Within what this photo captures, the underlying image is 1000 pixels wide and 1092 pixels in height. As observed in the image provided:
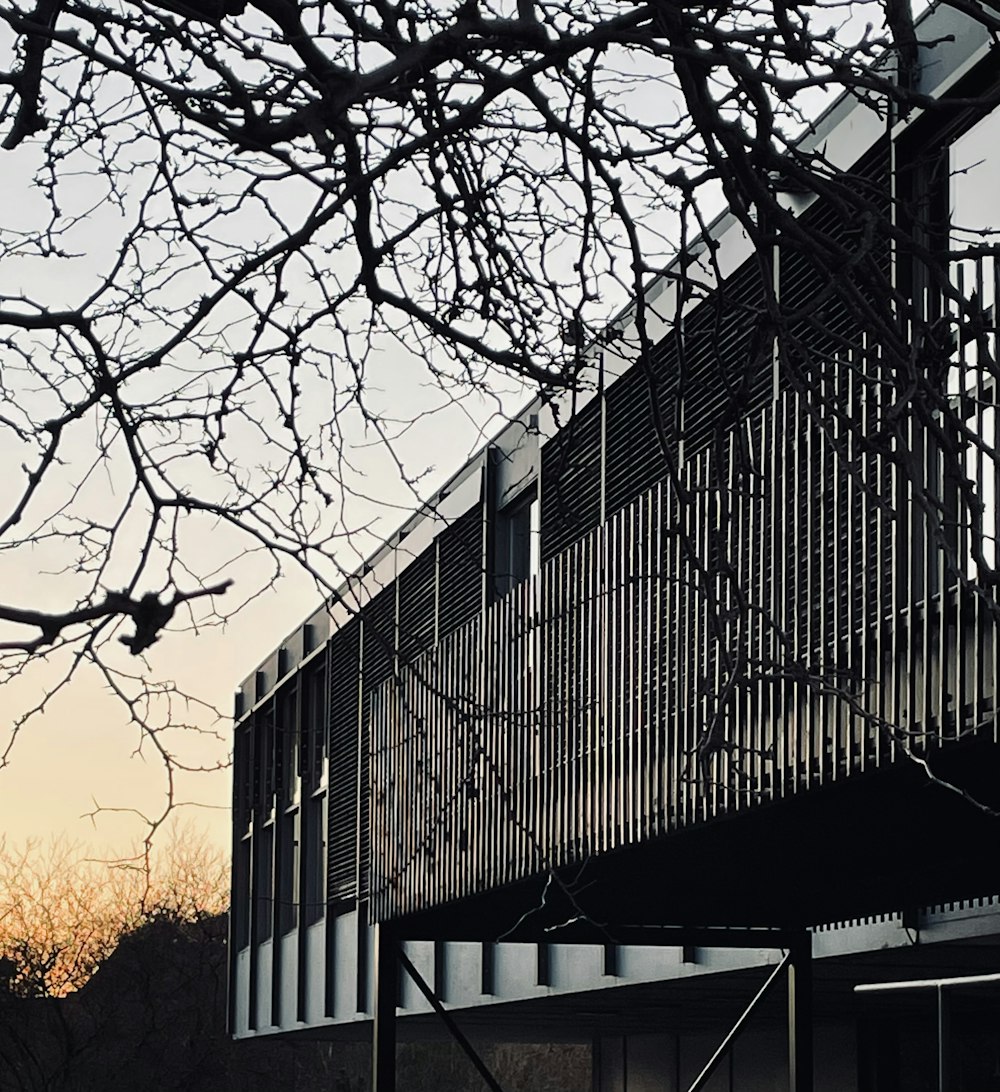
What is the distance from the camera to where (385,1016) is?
38.3 ft

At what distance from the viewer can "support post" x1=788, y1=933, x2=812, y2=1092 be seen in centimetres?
1112

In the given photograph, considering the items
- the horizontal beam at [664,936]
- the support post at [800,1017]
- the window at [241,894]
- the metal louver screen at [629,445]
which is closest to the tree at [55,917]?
the window at [241,894]

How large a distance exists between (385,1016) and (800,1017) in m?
2.39

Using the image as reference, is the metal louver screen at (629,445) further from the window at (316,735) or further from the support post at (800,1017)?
the window at (316,735)

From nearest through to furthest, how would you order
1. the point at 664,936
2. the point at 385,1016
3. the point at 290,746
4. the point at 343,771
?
the point at 385,1016, the point at 664,936, the point at 343,771, the point at 290,746

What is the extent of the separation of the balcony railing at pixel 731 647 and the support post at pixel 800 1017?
199cm

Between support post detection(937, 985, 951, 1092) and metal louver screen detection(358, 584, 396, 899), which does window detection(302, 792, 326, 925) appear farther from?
support post detection(937, 985, 951, 1092)

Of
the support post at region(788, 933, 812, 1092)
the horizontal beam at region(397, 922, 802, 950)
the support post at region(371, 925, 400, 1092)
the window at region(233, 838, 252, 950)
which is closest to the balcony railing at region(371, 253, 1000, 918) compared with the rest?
the support post at region(371, 925, 400, 1092)

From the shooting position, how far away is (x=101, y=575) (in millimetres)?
4562

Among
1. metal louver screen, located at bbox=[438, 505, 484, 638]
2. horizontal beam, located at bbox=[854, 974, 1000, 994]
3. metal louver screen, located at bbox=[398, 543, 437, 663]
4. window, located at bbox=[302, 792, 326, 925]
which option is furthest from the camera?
window, located at bbox=[302, 792, 326, 925]

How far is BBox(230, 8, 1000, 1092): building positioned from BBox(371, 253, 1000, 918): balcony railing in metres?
0.02

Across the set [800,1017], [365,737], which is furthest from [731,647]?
[365,737]

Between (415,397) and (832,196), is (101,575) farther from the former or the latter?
(832,196)

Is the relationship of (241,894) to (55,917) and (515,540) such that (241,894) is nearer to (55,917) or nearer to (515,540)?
(55,917)
